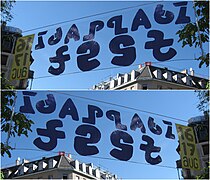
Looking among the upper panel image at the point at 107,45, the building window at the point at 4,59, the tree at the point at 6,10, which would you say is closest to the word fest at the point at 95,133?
the upper panel image at the point at 107,45

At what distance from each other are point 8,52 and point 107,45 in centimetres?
72

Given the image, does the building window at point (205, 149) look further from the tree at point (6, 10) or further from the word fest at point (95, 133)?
the tree at point (6, 10)

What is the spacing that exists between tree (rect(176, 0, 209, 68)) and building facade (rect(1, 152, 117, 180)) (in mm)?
934

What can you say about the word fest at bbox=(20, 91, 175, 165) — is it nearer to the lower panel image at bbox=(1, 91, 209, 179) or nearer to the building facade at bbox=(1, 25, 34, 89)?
the lower panel image at bbox=(1, 91, 209, 179)

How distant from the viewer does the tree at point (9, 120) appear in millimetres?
2393

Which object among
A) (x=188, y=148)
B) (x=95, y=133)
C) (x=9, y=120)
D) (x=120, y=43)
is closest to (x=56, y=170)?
(x=95, y=133)

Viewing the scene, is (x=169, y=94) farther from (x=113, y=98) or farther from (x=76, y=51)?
(x=76, y=51)

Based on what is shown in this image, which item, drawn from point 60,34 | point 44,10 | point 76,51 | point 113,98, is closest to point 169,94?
point 113,98

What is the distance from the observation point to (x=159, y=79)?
7.73ft

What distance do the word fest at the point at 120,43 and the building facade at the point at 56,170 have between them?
61cm

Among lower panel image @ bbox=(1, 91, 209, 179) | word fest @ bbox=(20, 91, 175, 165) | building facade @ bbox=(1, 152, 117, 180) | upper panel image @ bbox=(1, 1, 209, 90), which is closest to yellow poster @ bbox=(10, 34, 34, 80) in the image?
upper panel image @ bbox=(1, 1, 209, 90)

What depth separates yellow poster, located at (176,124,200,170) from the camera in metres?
2.19

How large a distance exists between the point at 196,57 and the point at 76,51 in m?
0.80

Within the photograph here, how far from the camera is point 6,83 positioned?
2533mm
